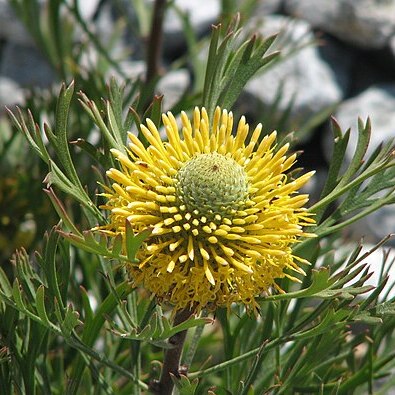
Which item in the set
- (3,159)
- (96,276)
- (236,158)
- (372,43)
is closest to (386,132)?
(372,43)

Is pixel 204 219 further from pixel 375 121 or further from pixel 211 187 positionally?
pixel 375 121

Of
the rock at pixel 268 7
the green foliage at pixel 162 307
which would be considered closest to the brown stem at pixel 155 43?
the green foliage at pixel 162 307

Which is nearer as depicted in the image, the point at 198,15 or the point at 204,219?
the point at 204,219

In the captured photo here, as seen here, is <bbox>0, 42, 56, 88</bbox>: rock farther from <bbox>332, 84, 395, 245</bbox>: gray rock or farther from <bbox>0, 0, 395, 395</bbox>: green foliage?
<bbox>0, 0, 395, 395</bbox>: green foliage

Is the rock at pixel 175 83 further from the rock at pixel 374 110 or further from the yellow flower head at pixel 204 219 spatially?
the yellow flower head at pixel 204 219

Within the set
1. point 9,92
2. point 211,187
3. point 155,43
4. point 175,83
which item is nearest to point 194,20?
point 175,83

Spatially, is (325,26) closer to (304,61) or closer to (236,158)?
(304,61)
